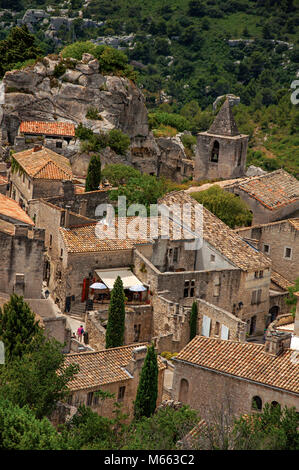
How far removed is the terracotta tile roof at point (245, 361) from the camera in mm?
47938

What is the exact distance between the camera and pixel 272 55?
5576 inches

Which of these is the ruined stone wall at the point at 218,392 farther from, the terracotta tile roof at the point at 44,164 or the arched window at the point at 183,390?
the terracotta tile roof at the point at 44,164

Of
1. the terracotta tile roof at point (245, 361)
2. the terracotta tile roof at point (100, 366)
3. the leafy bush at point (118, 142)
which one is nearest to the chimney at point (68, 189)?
the leafy bush at point (118, 142)

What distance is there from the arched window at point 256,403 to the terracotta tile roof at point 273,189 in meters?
27.2

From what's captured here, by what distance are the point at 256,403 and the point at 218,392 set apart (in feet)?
6.56

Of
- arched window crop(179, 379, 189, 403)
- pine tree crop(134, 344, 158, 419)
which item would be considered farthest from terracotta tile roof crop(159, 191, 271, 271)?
pine tree crop(134, 344, 158, 419)

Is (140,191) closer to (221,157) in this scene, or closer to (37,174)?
(37,174)

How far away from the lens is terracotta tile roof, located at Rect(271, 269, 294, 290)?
69375 millimetres

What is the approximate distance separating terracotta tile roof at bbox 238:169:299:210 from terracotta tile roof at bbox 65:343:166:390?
77.5ft

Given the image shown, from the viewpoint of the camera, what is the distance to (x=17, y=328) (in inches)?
2040

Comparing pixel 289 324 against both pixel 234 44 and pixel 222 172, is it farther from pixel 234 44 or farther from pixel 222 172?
pixel 234 44
